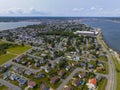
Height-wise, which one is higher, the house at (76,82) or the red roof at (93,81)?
the red roof at (93,81)

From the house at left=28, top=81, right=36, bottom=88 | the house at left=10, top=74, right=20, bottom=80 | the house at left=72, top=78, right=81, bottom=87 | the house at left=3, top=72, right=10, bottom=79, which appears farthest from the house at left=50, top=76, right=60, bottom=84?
the house at left=3, top=72, right=10, bottom=79

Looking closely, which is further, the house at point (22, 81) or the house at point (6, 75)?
the house at point (6, 75)

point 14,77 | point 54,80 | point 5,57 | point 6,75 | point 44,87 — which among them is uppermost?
point 54,80

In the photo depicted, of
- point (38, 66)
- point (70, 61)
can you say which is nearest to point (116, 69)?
point (70, 61)

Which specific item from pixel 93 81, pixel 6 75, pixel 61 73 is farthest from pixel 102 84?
pixel 6 75

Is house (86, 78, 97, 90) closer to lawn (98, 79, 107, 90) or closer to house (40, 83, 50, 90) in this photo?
lawn (98, 79, 107, 90)

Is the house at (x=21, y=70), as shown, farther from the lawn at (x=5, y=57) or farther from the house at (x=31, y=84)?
the lawn at (x=5, y=57)

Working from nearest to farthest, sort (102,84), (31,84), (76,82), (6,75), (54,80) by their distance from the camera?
(31,84), (76,82), (102,84), (54,80), (6,75)

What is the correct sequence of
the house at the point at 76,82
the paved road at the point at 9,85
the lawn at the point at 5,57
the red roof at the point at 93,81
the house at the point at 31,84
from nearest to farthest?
the paved road at the point at 9,85, the house at the point at 31,84, the house at the point at 76,82, the red roof at the point at 93,81, the lawn at the point at 5,57

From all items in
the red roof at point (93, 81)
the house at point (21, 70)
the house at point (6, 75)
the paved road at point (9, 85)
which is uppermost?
the red roof at point (93, 81)

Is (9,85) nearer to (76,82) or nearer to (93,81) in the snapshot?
(76,82)

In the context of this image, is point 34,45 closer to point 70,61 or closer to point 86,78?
point 70,61

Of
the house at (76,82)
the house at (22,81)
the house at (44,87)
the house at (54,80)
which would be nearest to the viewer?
the house at (44,87)

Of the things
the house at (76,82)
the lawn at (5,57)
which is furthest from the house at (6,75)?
the house at (76,82)
